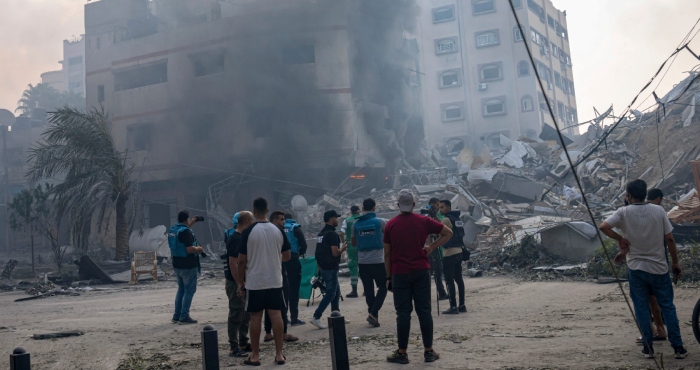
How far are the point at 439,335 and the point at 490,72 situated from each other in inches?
1851

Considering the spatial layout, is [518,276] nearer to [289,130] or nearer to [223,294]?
[223,294]

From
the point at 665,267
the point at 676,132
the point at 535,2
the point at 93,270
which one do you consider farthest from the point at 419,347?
the point at 535,2

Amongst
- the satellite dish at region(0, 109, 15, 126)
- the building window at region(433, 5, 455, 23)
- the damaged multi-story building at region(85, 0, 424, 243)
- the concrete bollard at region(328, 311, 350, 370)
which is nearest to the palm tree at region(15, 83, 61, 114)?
the satellite dish at region(0, 109, 15, 126)

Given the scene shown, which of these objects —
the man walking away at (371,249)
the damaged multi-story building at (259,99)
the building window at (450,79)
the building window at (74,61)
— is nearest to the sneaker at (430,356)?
the man walking away at (371,249)

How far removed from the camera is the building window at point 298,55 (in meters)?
31.8

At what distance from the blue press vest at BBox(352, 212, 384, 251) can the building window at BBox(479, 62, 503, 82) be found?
45.8 metres

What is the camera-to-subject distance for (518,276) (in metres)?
14.6

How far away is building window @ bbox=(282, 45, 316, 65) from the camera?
3181 centimetres

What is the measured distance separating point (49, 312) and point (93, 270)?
297 inches

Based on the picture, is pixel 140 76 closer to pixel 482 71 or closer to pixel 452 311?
pixel 482 71

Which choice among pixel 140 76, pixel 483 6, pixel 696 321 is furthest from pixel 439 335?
pixel 483 6

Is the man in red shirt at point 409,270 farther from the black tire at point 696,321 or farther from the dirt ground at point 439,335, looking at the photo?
the black tire at point 696,321

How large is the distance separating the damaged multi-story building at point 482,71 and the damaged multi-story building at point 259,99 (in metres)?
15.4

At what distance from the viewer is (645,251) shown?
17.8 ft
